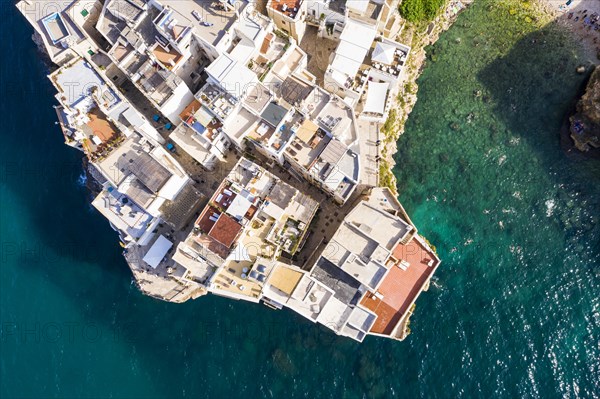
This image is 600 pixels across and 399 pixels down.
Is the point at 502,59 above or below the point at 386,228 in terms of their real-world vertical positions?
above

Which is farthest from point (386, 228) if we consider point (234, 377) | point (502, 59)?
point (502, 59)

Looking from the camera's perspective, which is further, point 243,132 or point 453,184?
point 453,184

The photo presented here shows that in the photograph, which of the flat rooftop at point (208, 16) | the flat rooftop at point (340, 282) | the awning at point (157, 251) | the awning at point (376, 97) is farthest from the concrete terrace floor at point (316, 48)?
the awning at point (157, 251)

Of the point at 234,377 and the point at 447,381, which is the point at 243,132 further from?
the point at 447,381

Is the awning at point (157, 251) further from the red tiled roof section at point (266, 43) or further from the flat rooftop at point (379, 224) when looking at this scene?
the red tiled roof section at point (266, 43)

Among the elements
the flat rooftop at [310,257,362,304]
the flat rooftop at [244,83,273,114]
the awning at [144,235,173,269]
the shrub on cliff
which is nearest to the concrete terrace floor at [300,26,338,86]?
the flat rooftop at [244,83,273,114]

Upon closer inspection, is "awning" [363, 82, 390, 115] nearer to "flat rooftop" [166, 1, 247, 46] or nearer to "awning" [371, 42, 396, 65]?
"awning" [371, 42, 396, 65]

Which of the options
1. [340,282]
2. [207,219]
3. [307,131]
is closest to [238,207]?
[207,219]
